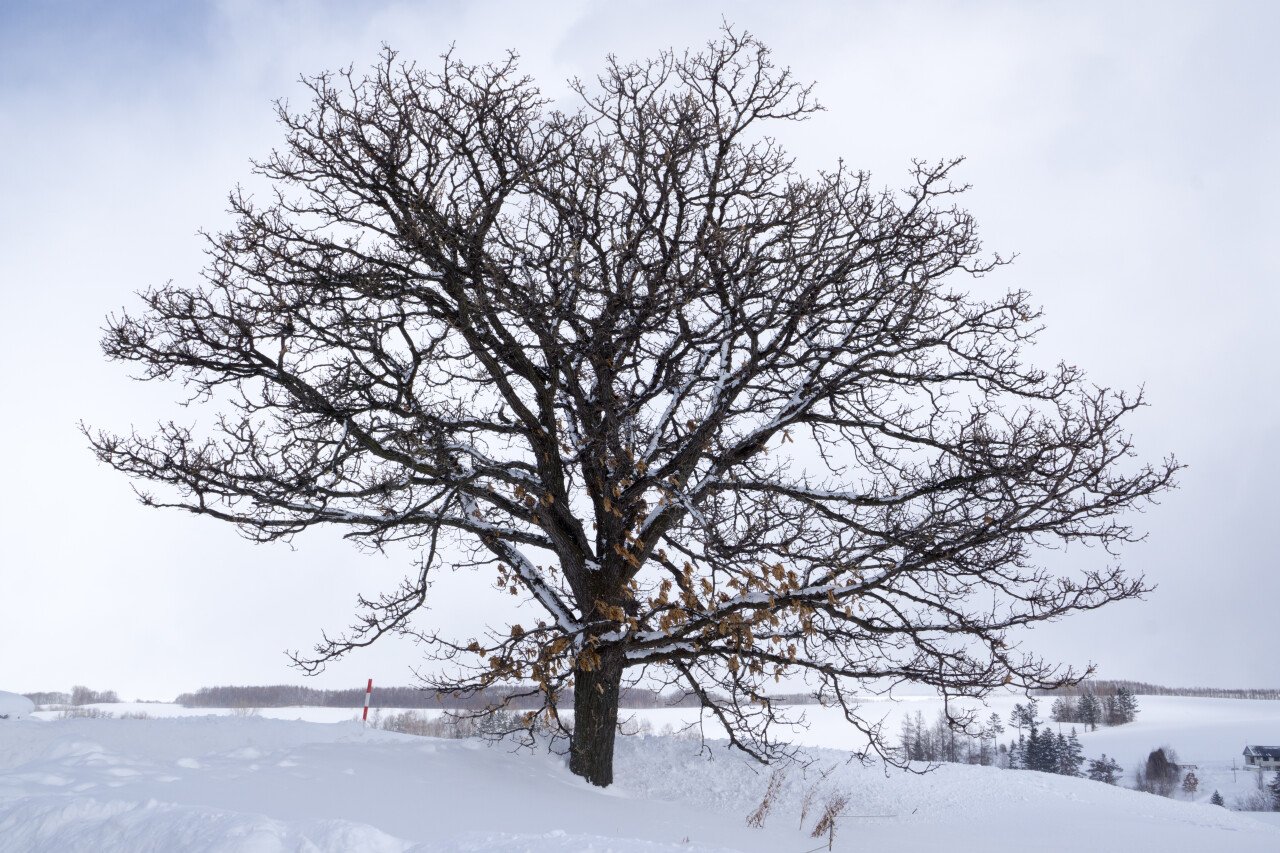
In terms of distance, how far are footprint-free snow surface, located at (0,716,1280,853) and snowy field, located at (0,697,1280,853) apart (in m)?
0.02

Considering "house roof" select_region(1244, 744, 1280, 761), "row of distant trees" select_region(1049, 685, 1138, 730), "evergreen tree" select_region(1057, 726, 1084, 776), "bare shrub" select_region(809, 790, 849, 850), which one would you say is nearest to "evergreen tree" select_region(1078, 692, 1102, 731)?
"row of distant trees" select_region(1049, 685, 1138, 730)

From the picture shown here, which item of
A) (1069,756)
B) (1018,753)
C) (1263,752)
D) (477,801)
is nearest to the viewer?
(477,801)

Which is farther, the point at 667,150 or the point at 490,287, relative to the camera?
the point at 667,150

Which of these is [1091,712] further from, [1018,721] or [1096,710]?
[1018,721]

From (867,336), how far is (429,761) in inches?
283

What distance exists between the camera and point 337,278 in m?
10.3

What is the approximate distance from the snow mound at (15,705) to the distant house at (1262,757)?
48.5 metres

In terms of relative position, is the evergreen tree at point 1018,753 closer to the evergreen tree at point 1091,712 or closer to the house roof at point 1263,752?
the evergreen tree at point 1091,712

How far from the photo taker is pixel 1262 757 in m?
40.5

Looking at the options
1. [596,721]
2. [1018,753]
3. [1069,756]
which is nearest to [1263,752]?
[1069,756]

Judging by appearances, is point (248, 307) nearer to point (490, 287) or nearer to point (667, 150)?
point (490, 287)

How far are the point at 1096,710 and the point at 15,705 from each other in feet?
183

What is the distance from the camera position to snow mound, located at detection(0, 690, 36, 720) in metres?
18.2

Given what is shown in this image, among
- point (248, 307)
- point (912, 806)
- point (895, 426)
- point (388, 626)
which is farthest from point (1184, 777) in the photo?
point (248, 307)
